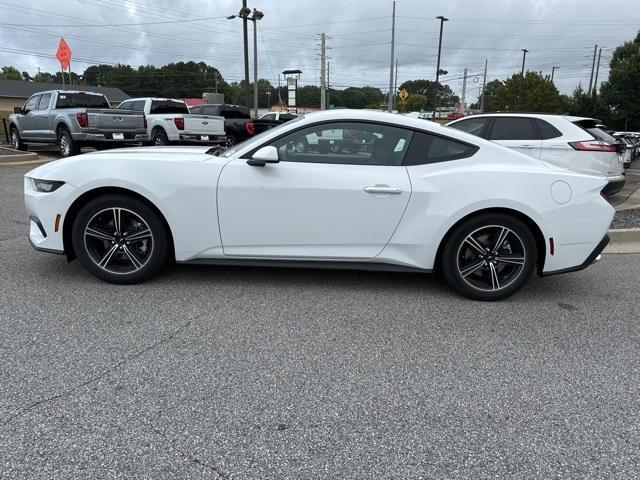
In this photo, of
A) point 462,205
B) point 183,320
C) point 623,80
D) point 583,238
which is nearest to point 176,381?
point 183,320

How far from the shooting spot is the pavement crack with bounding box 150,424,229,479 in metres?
2.11

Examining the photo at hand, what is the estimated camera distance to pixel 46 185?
4148mm

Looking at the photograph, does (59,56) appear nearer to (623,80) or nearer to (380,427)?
(380,427)

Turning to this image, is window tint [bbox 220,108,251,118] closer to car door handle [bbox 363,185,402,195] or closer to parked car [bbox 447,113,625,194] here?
parked car [bbox 447,113,625,194]

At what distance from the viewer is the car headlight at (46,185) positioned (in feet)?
13.5

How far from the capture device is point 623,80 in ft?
119

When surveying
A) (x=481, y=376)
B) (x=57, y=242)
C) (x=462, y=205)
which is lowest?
(x=481, y=376)

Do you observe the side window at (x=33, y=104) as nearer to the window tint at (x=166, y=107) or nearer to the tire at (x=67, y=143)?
the tire at (x=67, y=143)

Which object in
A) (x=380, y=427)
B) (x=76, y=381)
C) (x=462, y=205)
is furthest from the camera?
(x=462, y=205)

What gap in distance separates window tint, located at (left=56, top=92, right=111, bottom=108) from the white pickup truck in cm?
133

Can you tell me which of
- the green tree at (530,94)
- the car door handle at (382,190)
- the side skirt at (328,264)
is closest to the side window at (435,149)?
the car door handle at (382,190)

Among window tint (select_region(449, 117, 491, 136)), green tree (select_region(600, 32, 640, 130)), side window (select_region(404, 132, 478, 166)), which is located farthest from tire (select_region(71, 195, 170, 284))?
green tree (select_region(600, 32, 640, 130))

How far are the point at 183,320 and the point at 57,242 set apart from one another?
1445 mm

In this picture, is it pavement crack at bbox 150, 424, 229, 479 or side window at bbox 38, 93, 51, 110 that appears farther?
side window at bbox 38, 93, 51, 110
